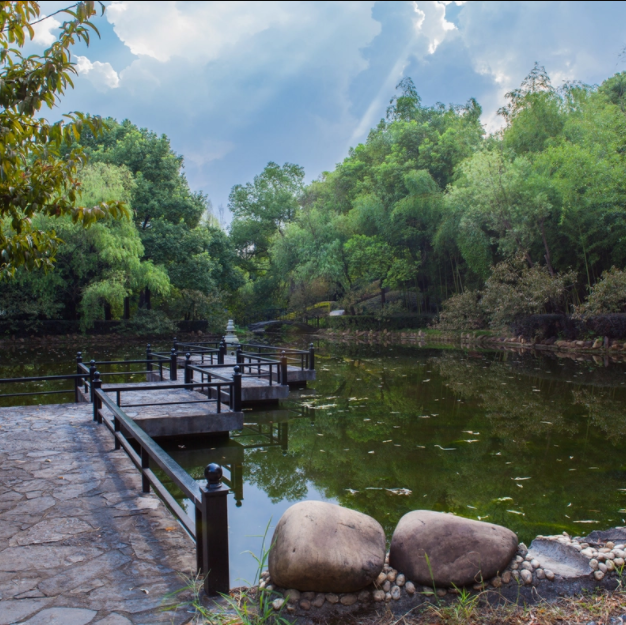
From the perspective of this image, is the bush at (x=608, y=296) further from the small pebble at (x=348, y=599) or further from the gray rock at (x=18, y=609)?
the gray rock at (x=18, y=609)

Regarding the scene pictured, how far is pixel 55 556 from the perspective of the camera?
10.9 ft

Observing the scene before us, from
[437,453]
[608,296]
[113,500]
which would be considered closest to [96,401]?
[113,500]

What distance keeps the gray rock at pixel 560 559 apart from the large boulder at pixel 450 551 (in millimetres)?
324

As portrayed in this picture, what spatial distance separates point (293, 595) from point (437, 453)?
4.05 meters

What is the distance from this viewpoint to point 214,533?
2.91 meters

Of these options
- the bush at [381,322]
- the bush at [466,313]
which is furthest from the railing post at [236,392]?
the bush at [381,322]

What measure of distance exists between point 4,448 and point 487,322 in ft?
84.7

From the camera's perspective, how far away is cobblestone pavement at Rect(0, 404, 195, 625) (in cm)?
277

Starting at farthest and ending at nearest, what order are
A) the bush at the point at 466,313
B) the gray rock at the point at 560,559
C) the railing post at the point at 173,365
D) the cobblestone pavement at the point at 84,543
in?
the bush at the point at 466,313 < the railing post at the point at 173,365 < the gray rock at the point at 560,559 < the cobblestone pavement at the point at 84,543

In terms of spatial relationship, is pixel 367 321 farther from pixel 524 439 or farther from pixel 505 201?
pixel 524 439

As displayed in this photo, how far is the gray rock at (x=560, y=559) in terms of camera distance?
3.53m

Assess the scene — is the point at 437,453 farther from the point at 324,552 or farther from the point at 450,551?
the point at 324,552

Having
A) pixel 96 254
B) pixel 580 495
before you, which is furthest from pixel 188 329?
pixel 580 495

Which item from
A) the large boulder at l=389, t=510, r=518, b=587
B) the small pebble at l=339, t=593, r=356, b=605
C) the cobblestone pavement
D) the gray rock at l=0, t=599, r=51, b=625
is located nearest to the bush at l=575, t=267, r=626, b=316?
the large boulder at l=389, t=510, r=518, b=587
